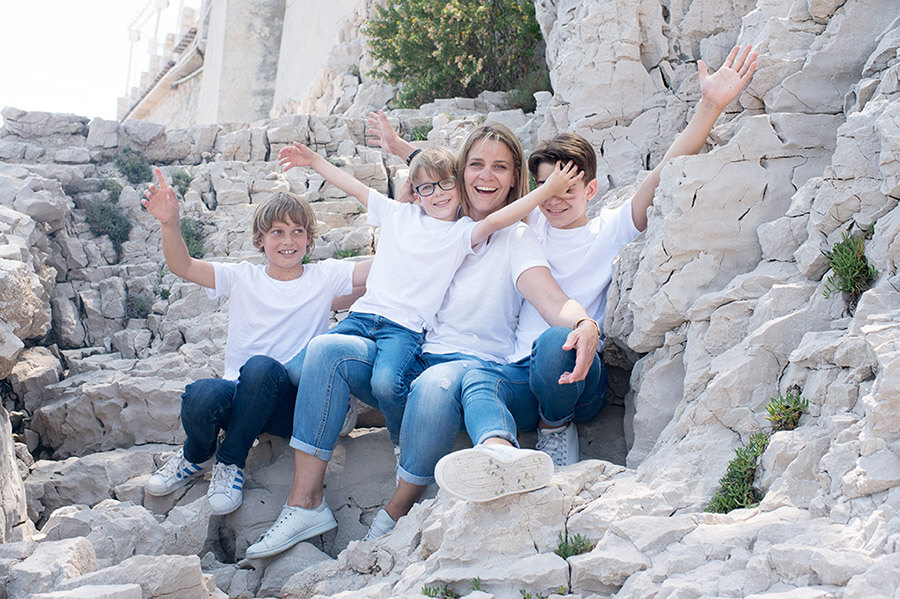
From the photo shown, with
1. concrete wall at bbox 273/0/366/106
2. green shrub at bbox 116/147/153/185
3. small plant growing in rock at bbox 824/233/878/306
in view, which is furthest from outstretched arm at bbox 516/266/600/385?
concrete wall at bbox 273/0/366/106

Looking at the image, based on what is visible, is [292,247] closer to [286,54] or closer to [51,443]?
[51,443]

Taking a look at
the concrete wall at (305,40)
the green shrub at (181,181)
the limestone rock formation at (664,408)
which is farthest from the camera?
the concrete wall at (305,40)

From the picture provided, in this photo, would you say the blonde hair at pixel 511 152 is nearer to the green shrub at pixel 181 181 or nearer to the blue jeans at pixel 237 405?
the blue jeans at pixel 237 405

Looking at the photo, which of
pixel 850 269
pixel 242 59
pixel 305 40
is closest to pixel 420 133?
pixel 850 269

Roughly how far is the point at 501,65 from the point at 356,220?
572 centimetres

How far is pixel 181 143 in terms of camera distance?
9914mm

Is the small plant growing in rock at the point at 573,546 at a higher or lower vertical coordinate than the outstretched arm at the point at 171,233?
lower

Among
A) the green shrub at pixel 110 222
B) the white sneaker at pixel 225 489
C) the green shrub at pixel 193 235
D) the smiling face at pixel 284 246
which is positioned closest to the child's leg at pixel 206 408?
the white sneaker at pixel 225 489

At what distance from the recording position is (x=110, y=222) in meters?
7.98

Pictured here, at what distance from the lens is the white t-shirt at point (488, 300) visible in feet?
12.4

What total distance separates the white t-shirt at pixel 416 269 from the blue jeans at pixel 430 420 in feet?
1.89

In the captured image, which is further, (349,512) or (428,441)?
(349,512)

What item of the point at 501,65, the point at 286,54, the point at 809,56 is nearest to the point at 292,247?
the point at 809,56

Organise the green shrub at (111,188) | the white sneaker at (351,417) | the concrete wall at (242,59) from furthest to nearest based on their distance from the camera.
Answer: the concrete wall at (242,59) → the green shrub at (111,188) → the white sneaker at (351,417)
